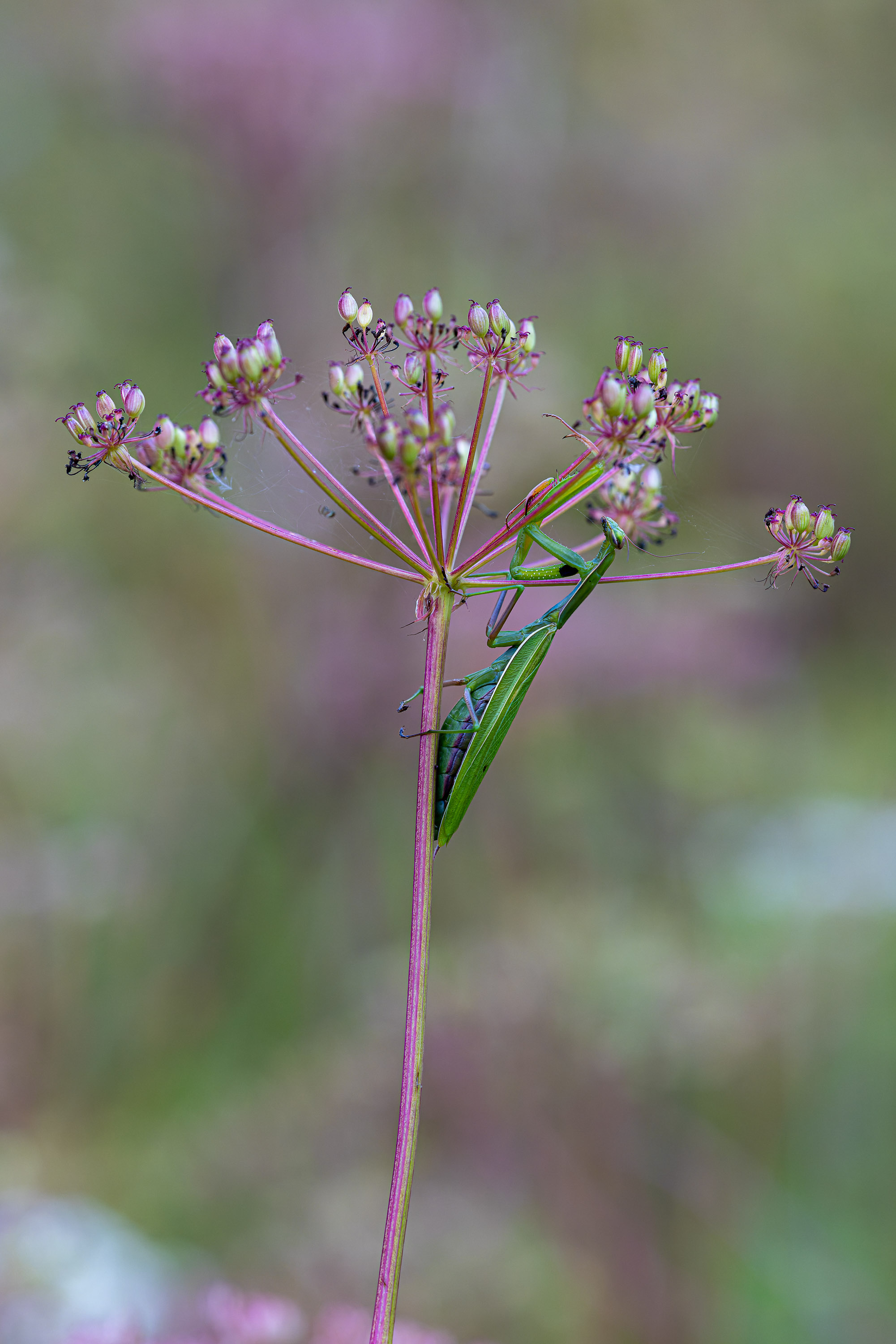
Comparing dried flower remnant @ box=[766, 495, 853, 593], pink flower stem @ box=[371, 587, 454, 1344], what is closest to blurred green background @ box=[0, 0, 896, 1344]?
dried flower remnant @ box=[766, 495, 853, 593]

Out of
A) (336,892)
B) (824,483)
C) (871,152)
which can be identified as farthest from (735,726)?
(871,152)

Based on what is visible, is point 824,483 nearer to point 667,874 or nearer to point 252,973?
point 667,874

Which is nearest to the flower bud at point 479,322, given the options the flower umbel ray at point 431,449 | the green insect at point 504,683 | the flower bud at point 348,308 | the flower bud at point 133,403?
the flower umbel ray at point 431,449

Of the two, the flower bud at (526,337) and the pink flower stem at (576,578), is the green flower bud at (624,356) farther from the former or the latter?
the pink flower stem at (576,578)

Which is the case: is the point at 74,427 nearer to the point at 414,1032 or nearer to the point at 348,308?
the point at 348,308

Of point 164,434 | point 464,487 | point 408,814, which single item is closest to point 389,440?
point 464,487
